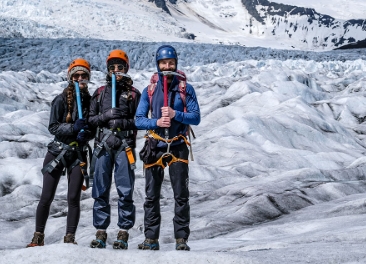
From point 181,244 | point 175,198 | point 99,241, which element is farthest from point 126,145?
point 181,244

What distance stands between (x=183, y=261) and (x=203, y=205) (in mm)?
5848

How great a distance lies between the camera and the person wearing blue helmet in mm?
3939

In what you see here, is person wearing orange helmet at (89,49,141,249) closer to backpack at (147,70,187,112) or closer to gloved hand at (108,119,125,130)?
gloved hand at (108,119,125,130)

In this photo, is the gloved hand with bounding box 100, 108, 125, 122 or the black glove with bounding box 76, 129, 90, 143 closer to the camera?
the gloved hand with bounding box 100, 108, 125, 122

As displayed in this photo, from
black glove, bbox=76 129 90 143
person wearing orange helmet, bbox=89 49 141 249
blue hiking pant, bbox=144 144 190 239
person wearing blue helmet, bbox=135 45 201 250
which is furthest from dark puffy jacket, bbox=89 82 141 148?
blue hiking pant, bbox=144 144 190 239

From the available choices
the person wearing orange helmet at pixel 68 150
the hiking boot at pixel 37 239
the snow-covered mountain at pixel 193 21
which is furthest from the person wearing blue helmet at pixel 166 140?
the snow-covered mountain at pixel 193 21

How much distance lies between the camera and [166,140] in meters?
4.03

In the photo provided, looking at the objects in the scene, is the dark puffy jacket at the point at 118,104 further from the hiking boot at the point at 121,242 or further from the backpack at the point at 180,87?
the hiking boot at the point at 121,242

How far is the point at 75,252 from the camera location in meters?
3.39

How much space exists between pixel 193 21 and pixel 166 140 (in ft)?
480

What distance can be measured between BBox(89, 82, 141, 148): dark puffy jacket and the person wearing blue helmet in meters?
0.22

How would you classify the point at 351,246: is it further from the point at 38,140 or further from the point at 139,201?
the point at 38,140

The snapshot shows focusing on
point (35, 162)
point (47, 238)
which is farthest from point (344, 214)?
point (35, 162)

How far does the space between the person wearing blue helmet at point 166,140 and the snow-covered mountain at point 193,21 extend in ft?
185
